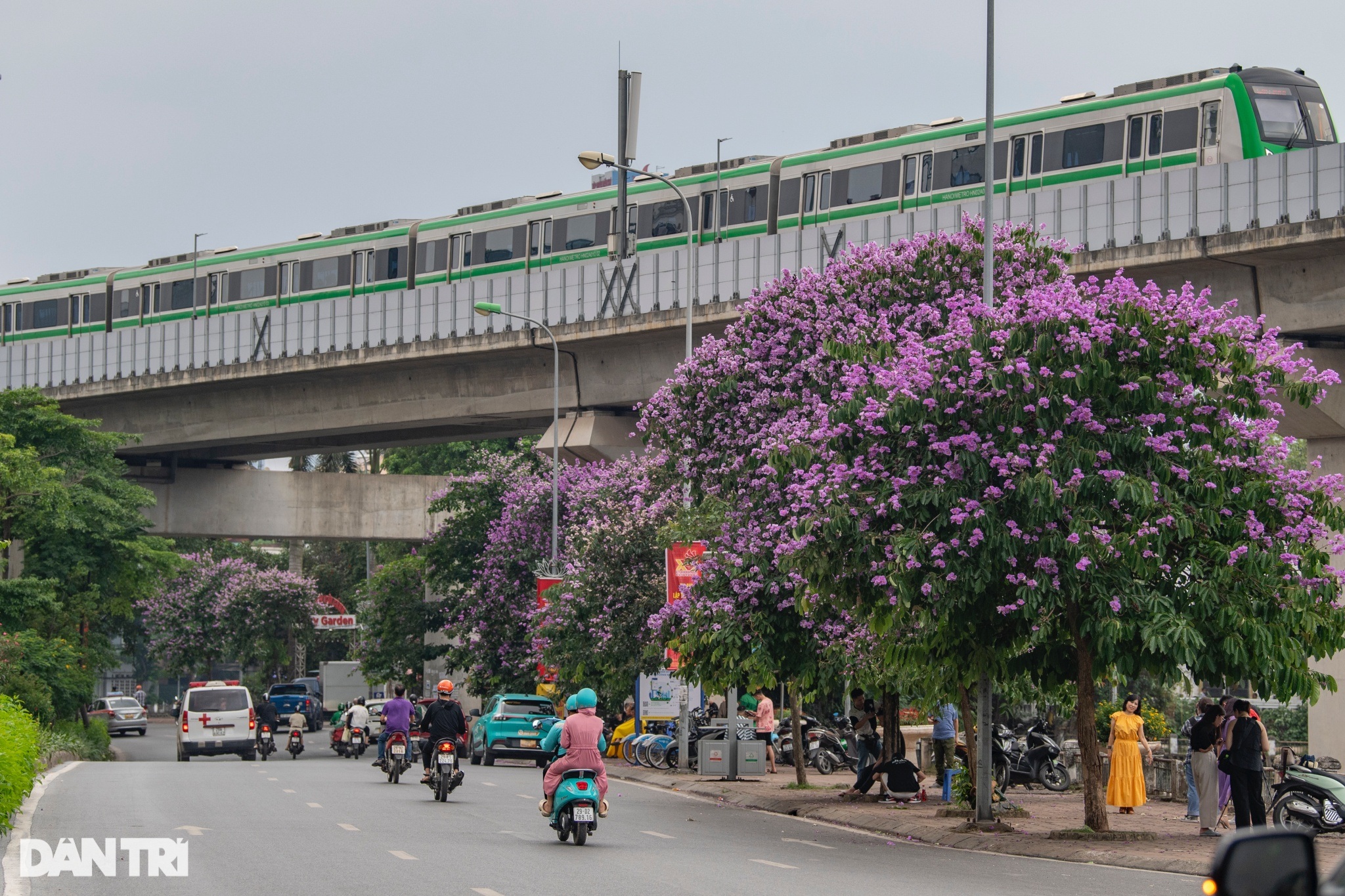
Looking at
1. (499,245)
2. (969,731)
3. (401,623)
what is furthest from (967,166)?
(401,623)

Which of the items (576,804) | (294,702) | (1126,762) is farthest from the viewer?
(294,702)

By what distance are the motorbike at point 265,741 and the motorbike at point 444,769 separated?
57.9 ft

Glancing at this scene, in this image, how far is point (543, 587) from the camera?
35.8 meters

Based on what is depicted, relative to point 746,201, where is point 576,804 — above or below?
below

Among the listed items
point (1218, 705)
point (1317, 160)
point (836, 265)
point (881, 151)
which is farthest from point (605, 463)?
point (1218, 705)

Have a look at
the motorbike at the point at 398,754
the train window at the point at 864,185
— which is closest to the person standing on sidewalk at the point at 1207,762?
the motorbike at the point at 398,754

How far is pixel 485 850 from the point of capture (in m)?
14.6

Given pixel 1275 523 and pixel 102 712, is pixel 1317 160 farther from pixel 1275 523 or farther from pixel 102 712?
pixel 102 712

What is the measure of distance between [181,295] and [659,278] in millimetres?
19934

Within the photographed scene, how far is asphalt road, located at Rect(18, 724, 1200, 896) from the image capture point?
39.8 ft

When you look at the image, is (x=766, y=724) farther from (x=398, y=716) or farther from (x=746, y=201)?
(x=746, y=201)

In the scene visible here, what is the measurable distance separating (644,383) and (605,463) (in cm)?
325

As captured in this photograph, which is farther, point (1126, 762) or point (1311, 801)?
point (1126, 762)

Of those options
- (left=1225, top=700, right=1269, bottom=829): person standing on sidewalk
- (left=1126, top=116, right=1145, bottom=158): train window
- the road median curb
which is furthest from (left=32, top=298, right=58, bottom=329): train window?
(left=1225, top=700, right=1269, bottom=829): person standing on sidewalk
